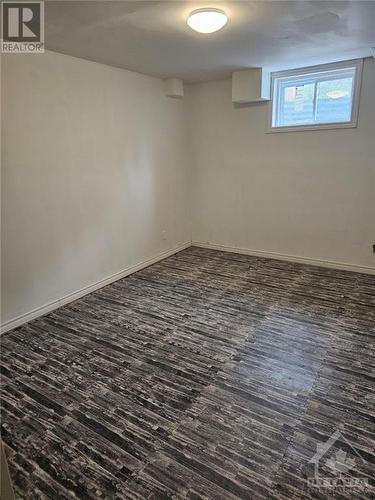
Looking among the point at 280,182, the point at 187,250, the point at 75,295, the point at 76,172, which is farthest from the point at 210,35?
the point at 187,250

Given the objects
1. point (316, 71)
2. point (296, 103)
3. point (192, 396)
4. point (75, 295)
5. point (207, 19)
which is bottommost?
point (192, 396)

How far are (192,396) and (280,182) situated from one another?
3109mm

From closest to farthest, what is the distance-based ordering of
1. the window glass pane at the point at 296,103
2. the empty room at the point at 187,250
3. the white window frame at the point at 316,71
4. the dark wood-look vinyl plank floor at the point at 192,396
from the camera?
the dark wood-look vinyl plank floor at the point at 192,396 → the empty room at the point at 187,250 → the white window frame at the point at 316,71 → the window glass pane at the point at 296,103

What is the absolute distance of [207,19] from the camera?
2.07 m

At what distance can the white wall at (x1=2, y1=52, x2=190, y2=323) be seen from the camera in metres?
2.68

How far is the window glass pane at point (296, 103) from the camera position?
12.8 ft

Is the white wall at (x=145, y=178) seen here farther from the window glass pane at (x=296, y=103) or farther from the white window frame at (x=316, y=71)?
the window glass pane at (x=296, y=103)

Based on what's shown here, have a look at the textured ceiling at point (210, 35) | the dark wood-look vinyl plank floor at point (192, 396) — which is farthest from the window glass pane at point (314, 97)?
the dark wood-look vinyl plank floor at point (192, 396)

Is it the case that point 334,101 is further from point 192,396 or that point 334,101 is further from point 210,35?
point 192,396

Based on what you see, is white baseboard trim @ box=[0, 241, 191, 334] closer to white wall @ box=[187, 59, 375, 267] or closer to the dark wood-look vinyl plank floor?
the dark wood-look vinyl plank floor

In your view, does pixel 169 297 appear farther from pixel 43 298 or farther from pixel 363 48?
pixel 363 48

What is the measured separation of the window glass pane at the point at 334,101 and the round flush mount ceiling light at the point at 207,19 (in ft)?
6.99

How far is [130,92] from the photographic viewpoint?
367 cm

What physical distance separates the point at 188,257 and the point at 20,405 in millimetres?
3011
